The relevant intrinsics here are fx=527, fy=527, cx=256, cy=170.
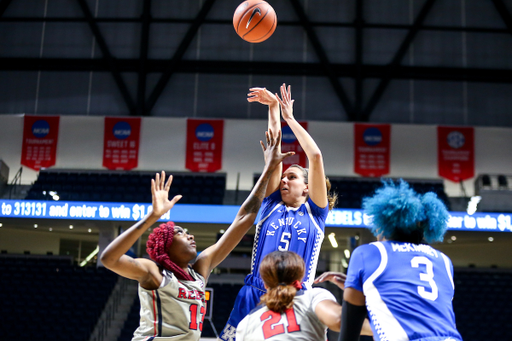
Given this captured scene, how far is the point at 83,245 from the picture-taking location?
19.5 metres

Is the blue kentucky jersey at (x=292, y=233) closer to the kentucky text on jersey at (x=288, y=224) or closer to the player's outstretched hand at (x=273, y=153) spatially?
the kentucky text on jersey at (x=288, y=224)

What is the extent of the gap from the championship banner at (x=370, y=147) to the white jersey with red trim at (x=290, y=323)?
1400 centimetres

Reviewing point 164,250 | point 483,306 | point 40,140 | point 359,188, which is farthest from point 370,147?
point 164,250

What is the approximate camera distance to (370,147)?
639 inches

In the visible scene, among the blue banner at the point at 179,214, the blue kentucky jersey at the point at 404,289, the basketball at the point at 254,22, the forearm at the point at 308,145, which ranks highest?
the basketball at the point at 254,22

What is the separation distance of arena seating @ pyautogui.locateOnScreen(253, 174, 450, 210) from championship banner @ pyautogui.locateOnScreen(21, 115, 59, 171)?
649 centimetres

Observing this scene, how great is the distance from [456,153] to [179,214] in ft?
28.6

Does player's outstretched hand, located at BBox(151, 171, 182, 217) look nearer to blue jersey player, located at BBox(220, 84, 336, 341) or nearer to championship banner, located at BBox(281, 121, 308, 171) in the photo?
blue jersey player, located at BBox(220, 84, 336, 341)

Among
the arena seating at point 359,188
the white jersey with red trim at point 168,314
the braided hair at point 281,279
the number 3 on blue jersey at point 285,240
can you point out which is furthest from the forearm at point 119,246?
the arena seating at point 359,188

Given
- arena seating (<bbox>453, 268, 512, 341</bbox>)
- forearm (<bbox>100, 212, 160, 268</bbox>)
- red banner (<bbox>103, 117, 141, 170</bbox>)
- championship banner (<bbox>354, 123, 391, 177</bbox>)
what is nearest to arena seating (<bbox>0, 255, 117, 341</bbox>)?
red banner (<bbox>103, 117, 141, 170</bbox>)

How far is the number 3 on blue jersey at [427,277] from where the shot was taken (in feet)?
7.27

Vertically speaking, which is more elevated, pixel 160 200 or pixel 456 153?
pixel 456 153

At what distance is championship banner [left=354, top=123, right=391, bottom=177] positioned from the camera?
16156 millimetres

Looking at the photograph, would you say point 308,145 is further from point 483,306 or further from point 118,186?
point 118,186
